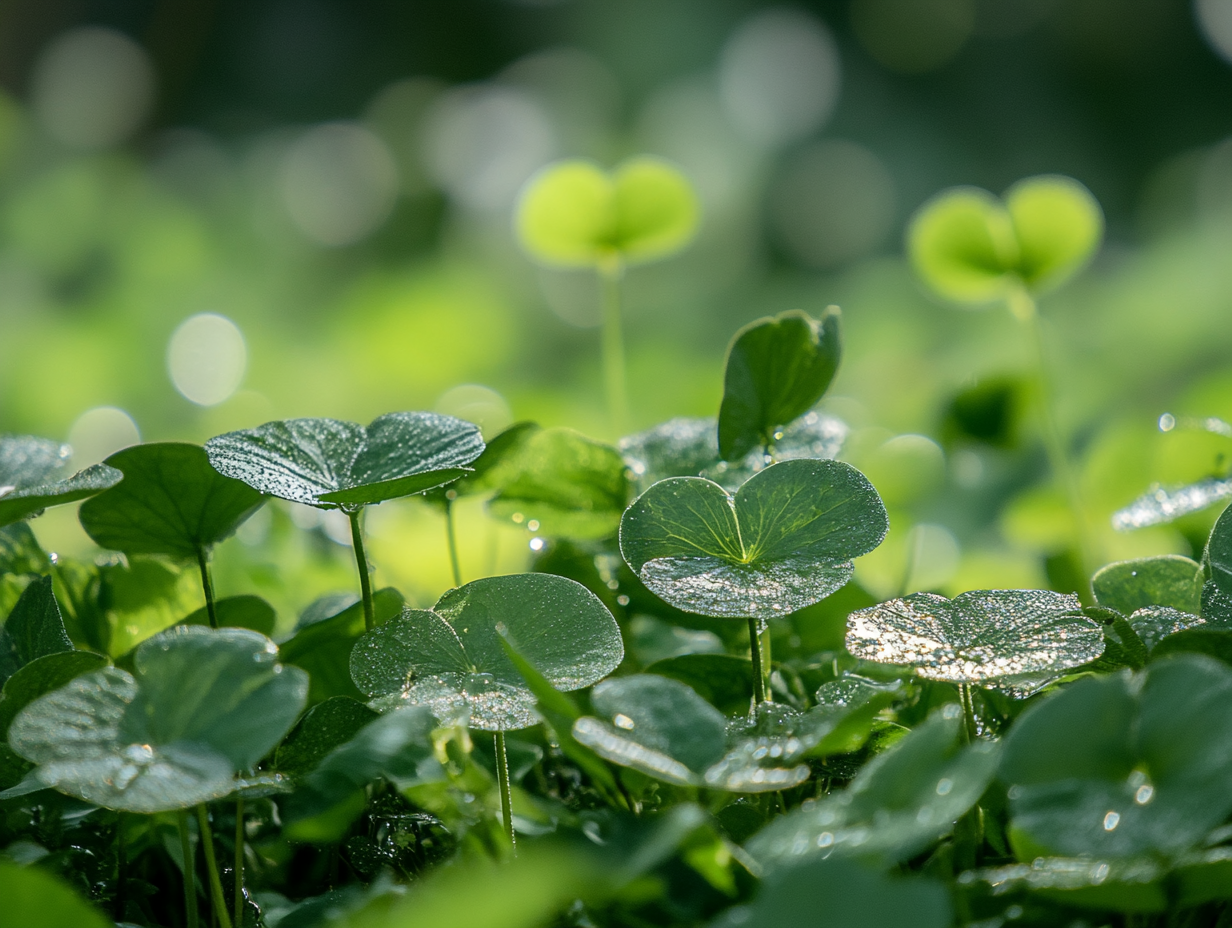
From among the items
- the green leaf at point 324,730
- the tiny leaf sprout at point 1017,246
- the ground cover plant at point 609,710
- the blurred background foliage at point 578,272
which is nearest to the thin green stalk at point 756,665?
the ground cover plant at point 609,710

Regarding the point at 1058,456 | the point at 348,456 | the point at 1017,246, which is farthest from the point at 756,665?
the point at 1017,246

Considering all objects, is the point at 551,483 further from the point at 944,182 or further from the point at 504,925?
the point at 944,182

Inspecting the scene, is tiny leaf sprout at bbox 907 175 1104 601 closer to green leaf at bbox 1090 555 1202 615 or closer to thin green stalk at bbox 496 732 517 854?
green leaf at bbox 1090 555 1202 615

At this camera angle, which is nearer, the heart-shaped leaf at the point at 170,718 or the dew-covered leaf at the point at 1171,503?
the heart-shaped leaf at the point at 170,718

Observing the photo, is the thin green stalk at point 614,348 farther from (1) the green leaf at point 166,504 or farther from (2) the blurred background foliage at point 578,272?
(1) the green leaf at point 166,504

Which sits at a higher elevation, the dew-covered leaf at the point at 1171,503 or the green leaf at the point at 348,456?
the green leaf at the point at 348,456

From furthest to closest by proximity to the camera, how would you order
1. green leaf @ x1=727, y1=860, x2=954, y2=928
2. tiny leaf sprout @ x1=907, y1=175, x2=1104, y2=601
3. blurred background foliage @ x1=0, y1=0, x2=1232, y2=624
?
blurred background foliage @ x1=0, y1=0, x2=1232, y2=624 → tiny leaf sprout @ x1=907, y1=175, x2=1104, y2=601 → green leaf @ x1=727, y1=860, x2=954, y2=928


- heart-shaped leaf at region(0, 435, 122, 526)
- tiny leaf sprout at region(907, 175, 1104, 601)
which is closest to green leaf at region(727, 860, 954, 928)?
heart-shaped leaf at region(0, 435, 122, 526)

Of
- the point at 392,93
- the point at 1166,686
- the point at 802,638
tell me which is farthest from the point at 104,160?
the point at 1166,686
